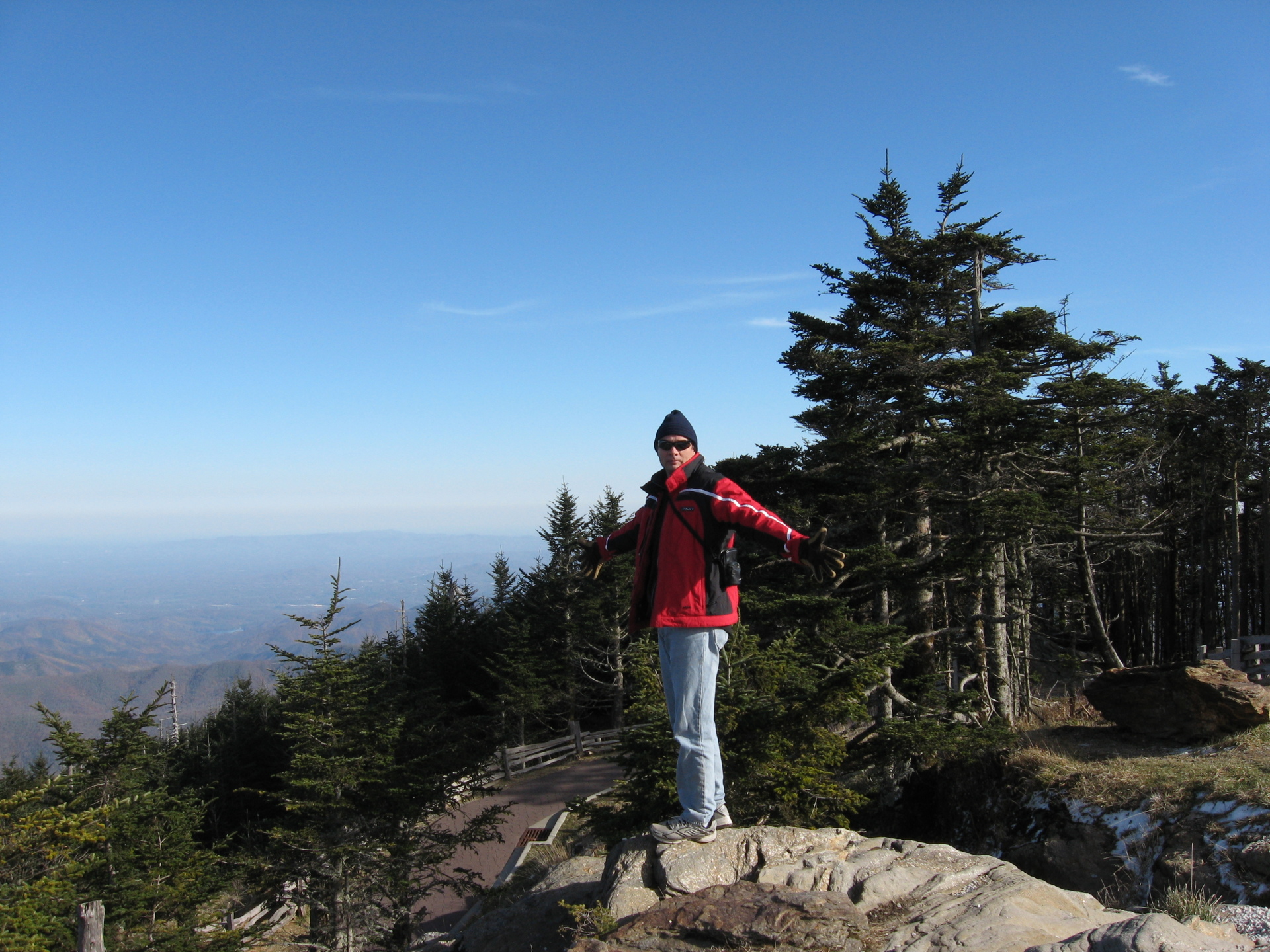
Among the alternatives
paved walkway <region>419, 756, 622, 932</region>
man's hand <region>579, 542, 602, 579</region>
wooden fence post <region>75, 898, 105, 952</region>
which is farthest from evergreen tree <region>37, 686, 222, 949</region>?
man's hand <region>579, 542, 602, 579</region>

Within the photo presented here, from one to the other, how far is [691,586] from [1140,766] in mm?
7644

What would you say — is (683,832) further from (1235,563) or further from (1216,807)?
(1235,563)

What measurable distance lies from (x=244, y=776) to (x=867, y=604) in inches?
1076

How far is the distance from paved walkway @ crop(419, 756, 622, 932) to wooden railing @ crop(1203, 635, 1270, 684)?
14467 millimetres

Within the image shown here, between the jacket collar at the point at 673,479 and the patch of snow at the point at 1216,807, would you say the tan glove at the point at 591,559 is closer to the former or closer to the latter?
the jacket collar at the point at 673,479

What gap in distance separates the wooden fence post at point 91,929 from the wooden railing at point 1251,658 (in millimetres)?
19227

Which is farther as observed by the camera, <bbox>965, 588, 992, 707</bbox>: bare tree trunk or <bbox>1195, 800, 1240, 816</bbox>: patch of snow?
<bbox>965, 588, 992, 707</bbox>: bare tree trunk

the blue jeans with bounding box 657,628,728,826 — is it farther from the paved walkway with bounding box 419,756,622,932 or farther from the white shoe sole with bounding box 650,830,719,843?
the paved walkway with bounding box 419,756,622,932

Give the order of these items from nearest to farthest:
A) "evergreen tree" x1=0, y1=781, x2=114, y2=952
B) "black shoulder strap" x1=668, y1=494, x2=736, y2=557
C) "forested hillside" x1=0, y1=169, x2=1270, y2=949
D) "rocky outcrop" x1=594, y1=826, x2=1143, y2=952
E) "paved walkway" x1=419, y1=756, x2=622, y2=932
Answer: "rocky outcrop" x1=594, y1=826, x2=1143, y2=952, "black shoulder strap" x1=668, y1=494, x2=736, y2=557, "evergreen tree" x1=0, y1=781, x2=114, y2=952, "forested hillside" x1=0, y1=169, x2=1270, y2=949, "paved walkway" x1=419, y1=756, x2=622, y2=932

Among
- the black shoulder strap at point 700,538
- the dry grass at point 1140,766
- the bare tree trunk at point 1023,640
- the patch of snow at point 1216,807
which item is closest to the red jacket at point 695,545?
the black shoulder strap at point 700,538

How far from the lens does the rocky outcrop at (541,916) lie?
504 centimetres

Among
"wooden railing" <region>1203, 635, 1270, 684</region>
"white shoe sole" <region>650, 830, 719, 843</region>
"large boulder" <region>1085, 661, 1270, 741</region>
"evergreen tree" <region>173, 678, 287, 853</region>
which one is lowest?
"evergreen tree" <region>173, 678, 287, 853</region>

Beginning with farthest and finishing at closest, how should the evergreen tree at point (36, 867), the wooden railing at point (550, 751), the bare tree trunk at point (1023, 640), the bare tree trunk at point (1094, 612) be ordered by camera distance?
the wooden railing at point (550, 751), the bare tree trunk at point (1094, 612), the bare tree trunk at point (1023, 640), the evergreen tree at point (36, 867)

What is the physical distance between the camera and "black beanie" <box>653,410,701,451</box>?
185 inches
